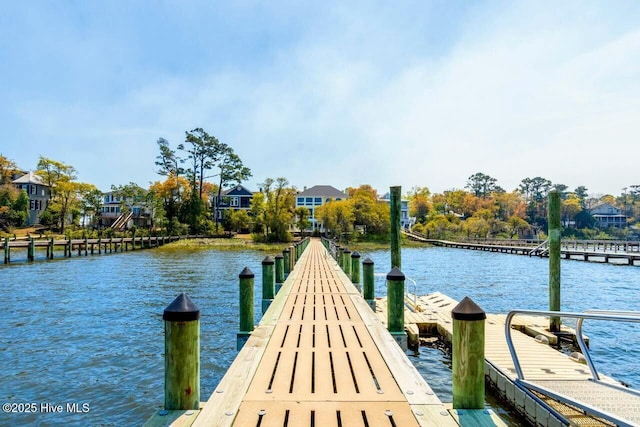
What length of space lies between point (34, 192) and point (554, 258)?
2744 inches

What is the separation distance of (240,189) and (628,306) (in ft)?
238

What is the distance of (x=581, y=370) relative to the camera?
723 cm

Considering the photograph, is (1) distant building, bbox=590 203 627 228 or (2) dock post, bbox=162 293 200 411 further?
(1) distant building, bbox=590 203 627 228

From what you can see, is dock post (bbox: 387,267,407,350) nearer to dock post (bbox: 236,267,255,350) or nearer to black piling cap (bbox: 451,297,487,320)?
dock post (bbox: 236,267,255,350)

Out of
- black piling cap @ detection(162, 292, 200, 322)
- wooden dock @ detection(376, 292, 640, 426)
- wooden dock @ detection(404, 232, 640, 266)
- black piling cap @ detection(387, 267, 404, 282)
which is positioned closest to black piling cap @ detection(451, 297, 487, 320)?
wooden dock @ detection(376, 292, 640, 426)

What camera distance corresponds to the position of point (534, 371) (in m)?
7.13

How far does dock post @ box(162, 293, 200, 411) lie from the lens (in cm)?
365

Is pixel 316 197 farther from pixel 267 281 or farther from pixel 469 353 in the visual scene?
pixel 469 353

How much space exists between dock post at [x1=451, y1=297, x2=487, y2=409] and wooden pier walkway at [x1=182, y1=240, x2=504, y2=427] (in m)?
0.12

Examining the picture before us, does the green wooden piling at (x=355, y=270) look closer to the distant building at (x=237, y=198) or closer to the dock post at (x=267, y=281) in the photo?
the dock post at (x=267, y=281)

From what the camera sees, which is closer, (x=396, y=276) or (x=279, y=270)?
(x=396, y=276)

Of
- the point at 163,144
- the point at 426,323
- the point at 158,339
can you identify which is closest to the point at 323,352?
the point at 426,323

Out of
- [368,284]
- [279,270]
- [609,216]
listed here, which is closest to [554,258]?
[368,284]

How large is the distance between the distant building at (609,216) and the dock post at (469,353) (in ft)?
362
